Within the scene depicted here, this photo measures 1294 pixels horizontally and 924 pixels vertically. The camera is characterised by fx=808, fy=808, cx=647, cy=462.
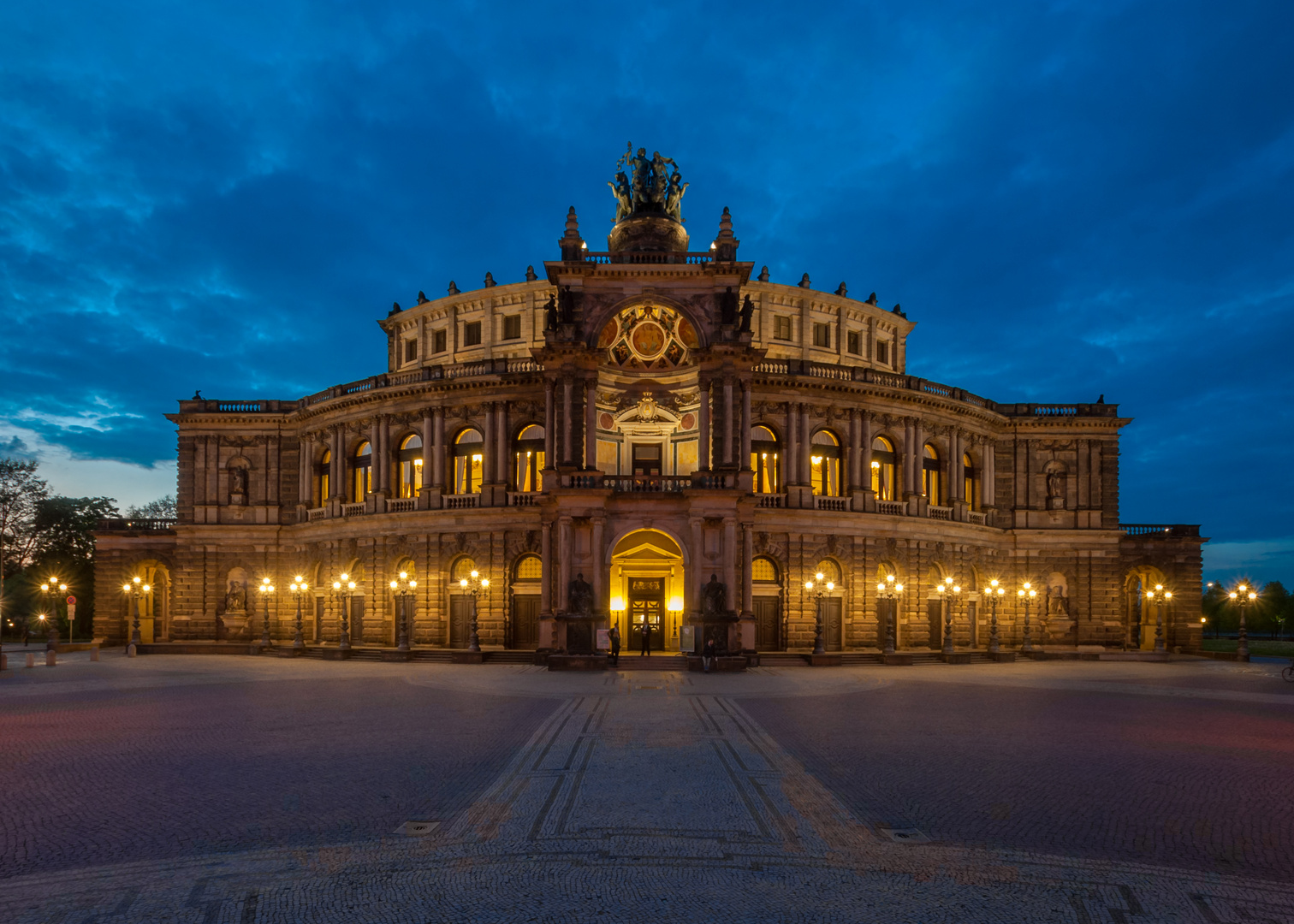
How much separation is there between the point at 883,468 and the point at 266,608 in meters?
38.9

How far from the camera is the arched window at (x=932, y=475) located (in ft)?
169

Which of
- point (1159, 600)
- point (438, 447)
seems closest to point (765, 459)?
point (438, 447)

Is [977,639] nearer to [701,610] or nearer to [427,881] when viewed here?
[701,610]

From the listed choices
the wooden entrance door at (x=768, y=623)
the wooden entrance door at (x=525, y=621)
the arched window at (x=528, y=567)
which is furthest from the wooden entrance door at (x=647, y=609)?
the arched window at (x=528, y=567)

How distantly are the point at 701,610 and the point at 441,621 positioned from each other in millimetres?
17369

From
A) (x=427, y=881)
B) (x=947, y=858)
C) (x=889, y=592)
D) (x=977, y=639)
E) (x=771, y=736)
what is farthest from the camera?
(x=977, y=639)

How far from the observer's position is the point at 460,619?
156 ft

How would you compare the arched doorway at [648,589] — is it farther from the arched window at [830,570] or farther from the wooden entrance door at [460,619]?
the wooden entrance door at [460,619]

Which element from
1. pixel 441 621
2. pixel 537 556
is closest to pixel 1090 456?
pixel 537 556

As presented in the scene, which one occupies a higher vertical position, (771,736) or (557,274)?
Result: (557,274)

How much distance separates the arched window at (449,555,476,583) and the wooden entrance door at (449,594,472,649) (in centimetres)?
106

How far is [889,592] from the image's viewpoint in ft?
150

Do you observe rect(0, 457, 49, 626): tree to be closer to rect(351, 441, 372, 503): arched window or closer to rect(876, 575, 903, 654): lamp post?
rect(351, 441, 372, 503): arched window

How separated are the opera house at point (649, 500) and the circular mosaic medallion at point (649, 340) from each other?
106 millimetres
